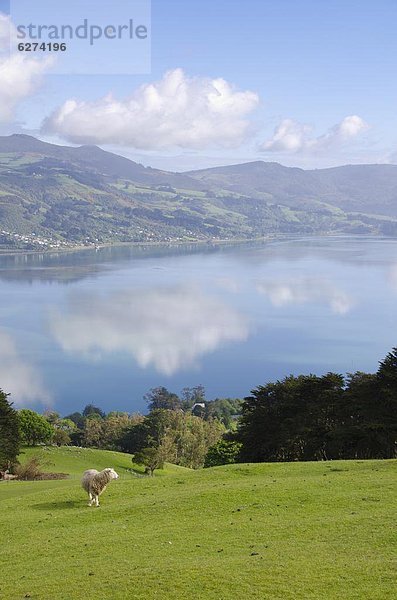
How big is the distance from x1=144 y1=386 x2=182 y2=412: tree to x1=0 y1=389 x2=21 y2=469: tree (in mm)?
38627

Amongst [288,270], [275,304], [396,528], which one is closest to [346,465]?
[396,528]

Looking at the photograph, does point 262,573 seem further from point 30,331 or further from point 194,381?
point 30,331

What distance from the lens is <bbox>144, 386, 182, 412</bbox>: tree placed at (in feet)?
235

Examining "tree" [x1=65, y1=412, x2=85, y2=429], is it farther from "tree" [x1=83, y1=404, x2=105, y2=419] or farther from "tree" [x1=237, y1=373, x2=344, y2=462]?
"tree" [x1=237, y1=373, x2=344, y2=462]

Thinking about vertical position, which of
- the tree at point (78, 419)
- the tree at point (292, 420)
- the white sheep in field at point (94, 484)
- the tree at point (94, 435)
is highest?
the white sheep in field at point (94, 484)

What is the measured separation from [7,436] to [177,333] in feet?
235

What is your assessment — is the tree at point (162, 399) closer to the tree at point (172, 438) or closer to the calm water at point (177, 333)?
the calm water at point (177, 333)

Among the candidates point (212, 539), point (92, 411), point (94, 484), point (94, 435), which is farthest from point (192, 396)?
point (212, 539)

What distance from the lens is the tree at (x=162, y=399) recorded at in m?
71.7

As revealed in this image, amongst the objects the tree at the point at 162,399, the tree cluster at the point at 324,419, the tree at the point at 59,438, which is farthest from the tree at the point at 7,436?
the tree at the point at 162,399

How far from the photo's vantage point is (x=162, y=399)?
72.6 metres

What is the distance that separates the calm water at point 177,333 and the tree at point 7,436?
3976 centimetres

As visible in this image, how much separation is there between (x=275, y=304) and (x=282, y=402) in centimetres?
10230

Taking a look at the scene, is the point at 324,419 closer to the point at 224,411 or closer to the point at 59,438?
the point at 59,438
